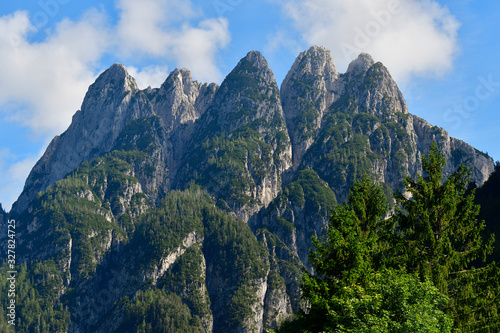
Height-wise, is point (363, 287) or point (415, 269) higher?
point (415, 269)

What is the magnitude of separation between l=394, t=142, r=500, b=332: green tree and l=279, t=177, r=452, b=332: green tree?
101 inches

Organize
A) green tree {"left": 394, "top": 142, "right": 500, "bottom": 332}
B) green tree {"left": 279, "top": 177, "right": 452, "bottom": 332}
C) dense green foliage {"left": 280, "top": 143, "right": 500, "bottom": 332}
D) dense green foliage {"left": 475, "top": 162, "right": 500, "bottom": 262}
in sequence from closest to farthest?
green tree {"left": 279, "top": 177, "right": 452, "bottom": 332}, dense green foliage {"left": 280, "top": 143, "right": 500, "bottom": 332}, green tree {"left": 394, "top": 142, "right": 500, "bottom": 332}, dense green foliage {"left": 475, "top": 162, "right": 500, "bottom": 262}

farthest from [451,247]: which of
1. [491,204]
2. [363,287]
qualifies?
[491,204]

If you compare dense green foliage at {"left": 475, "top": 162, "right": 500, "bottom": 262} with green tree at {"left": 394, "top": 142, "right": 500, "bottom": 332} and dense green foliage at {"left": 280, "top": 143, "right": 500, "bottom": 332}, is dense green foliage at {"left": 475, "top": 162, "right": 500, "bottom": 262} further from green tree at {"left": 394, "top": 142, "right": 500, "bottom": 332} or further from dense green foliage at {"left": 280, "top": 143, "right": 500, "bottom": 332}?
dense green foliage at {"left": 280, "top": 143, "right": 500, "bottom": 332}

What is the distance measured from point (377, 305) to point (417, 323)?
11.0ft

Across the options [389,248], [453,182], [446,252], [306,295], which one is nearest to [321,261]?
[306,295]

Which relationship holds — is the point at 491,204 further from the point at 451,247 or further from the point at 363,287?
the point at 363,287

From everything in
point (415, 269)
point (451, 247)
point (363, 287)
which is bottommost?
point (363, 287)

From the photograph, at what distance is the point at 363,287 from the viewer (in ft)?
133

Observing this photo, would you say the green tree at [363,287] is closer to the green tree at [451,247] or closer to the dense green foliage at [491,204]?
the green tree at [451,247]

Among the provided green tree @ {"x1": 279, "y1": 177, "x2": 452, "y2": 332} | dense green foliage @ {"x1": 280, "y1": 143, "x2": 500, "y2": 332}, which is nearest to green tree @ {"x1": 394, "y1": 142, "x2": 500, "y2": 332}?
dense green foliage @ {"x1": 280, "y1": 143, "x2": 500, "y2": 332}

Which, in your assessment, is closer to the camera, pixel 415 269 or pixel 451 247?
pixel 451 247

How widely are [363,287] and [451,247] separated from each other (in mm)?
9188

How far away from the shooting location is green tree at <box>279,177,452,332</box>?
33375 mm
